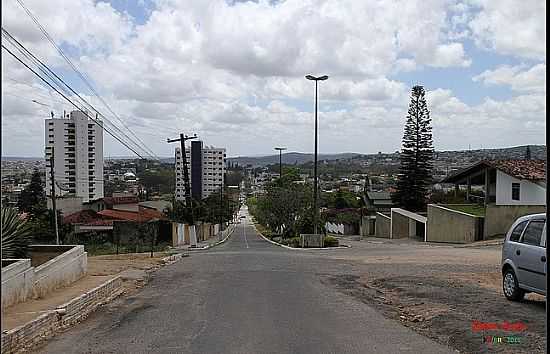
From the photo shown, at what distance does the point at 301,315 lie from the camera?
11.6 m

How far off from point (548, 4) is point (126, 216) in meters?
56.4

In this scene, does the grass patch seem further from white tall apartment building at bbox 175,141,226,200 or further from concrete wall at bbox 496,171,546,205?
white tall apartment building at bbox 175,141,226,200

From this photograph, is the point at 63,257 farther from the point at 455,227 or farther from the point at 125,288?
the point at 455,227

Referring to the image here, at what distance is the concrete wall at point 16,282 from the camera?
37.1 feet

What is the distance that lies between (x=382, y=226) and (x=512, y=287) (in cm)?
5710

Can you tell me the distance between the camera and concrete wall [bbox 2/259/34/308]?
A: 37.1ft

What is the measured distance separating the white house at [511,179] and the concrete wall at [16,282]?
35.7m

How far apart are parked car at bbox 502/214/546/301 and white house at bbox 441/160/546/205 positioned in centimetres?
3182

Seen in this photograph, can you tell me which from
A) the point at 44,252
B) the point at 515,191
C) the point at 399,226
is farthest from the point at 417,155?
the point at 44,252

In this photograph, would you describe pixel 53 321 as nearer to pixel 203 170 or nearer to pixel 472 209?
pixel 472 209

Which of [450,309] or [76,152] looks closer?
[450,309]

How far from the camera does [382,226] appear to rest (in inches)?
2704

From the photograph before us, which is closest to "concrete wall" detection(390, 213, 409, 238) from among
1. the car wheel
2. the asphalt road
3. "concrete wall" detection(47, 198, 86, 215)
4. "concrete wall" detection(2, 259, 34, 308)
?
"concrete wall" detection(47, 198, 86, 215)

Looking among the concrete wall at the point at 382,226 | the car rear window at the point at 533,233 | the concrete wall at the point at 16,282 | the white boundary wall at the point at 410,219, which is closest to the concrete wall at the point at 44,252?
the concrete wall at the point at 16,282
